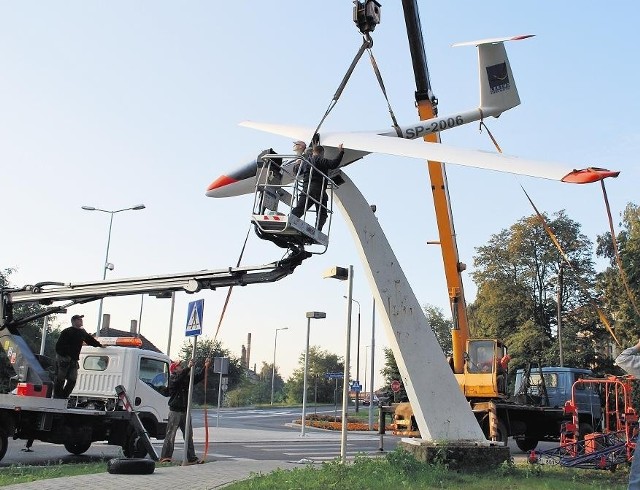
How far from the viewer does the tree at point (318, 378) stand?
2805 inches

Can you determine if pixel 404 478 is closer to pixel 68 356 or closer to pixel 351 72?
pixel 351 72

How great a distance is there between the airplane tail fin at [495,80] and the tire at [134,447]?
385 inches

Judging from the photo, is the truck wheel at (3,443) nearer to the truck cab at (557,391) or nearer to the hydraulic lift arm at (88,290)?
the hydraulic lift arm at (88,290)

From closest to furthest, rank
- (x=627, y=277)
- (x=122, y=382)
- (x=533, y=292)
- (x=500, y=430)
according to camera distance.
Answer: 1. (x=122, y=382)
2. (x=500, y=430)
3. (x=627, y=277)
4. (x=533, y=292)

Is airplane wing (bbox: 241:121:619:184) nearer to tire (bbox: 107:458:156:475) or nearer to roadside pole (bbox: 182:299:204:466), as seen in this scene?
roadside pole (bbox: 182:299:204:466)

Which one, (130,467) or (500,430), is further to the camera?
(500,430)

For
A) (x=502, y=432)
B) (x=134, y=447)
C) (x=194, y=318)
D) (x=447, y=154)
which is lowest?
(x=134, y=447)

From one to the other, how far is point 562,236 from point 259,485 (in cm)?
4458

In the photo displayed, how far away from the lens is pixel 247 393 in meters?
75.4

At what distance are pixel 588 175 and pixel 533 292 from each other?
43.5m

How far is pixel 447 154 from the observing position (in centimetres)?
945

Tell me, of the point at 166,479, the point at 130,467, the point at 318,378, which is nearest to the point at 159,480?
the point at 166,479

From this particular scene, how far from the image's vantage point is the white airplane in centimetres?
823

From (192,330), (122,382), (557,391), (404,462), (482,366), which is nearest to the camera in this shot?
(404,462)
